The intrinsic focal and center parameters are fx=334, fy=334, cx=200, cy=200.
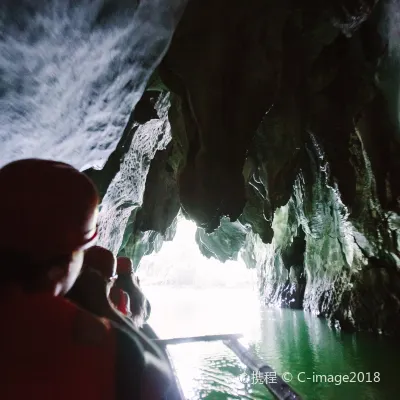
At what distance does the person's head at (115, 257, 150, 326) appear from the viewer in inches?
92.7

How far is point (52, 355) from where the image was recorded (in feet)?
2.91

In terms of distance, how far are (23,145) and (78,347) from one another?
7.44 ft

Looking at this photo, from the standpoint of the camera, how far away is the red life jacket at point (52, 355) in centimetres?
87

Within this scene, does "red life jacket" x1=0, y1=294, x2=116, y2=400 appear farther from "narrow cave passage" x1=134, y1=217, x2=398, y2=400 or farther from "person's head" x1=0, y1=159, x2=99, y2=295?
"narrow cave passage" x1=134, y1=217, x2=398, y2=400

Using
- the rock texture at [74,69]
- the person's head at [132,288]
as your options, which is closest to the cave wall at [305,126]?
the rock texture at [74,69]

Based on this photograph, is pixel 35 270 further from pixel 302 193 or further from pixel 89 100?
pixel 302 193

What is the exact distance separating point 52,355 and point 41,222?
1.18 feet

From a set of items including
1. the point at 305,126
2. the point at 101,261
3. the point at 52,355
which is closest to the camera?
the point at 52,355

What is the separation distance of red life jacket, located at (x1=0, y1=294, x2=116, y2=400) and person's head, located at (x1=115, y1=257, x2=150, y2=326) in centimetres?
143

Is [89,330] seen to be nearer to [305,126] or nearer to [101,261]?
[101,261]

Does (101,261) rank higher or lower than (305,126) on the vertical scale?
lower

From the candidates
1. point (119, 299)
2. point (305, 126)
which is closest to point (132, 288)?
point (119, 299)

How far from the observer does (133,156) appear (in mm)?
7238

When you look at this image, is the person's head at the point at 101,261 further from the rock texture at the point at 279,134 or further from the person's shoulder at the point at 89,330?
the rock texture at the point at 279,134
